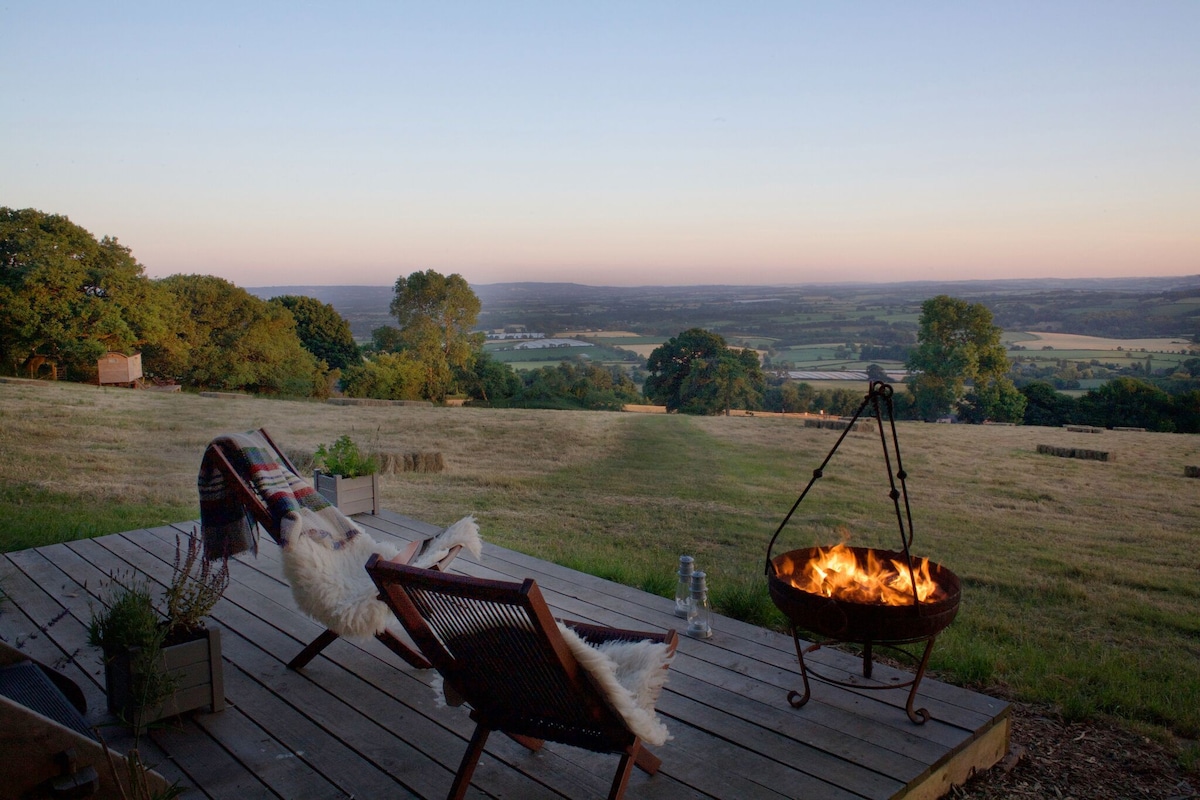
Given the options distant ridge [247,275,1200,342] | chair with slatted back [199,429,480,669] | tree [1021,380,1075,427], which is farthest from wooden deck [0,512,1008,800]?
tree [1021,380,1075,427]

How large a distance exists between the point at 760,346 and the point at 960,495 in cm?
287

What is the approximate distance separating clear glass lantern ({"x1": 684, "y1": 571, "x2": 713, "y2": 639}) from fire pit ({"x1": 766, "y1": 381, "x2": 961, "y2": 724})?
371 millimetres

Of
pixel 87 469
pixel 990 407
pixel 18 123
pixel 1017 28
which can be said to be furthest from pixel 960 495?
pixel 18 123

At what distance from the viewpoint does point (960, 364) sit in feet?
26.6

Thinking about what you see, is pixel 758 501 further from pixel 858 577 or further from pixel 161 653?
pixel 161 653

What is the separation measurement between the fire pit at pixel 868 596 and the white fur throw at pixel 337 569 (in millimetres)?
1194

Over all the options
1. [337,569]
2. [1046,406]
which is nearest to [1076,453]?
[1046,406]

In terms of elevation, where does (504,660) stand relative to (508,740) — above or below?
above

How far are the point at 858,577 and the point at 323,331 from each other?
1034cm

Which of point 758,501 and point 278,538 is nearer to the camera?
point 278,538

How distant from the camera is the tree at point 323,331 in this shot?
36.1 ft

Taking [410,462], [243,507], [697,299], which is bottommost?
[410,462]

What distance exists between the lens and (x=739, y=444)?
9.44 meters

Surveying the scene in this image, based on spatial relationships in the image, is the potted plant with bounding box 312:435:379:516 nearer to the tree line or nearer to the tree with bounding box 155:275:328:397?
the tree line
